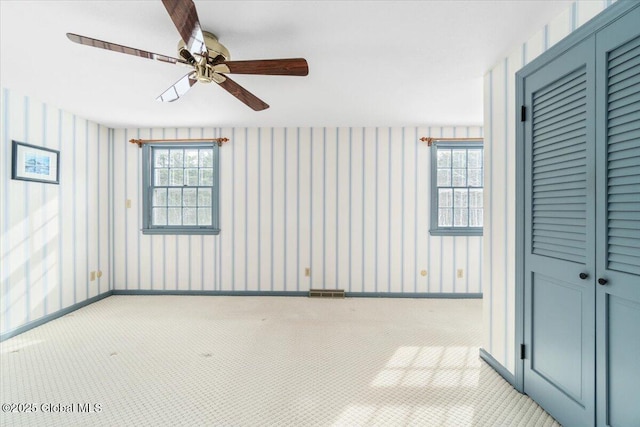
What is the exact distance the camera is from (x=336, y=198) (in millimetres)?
4129

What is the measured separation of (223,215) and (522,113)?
3.59 m

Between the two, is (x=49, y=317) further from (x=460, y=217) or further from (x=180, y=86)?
(x=460, y=217)

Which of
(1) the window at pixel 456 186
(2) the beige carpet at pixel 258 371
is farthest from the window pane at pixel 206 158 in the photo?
(1) the window at pixel 456 186

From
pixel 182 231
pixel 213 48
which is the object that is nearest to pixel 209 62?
pixel 213 48

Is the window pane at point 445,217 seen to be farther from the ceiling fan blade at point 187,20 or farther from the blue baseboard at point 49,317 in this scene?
the blue baseboard at point 49,317

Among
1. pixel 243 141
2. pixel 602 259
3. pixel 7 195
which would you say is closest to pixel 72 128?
pixel 7 195

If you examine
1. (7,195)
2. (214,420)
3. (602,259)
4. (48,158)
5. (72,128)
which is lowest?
(214,420)

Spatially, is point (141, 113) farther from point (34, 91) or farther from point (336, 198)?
point (336, 198)

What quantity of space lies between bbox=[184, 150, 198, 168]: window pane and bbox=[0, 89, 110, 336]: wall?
42.0 inches

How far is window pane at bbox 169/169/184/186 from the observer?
13.9ft

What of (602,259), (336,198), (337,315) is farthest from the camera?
(336,198)

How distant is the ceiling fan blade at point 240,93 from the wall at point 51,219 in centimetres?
240

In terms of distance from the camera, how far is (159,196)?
13.9ft

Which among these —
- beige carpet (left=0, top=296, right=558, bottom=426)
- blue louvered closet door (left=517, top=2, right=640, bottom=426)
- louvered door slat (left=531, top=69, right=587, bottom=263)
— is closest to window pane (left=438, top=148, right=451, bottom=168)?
beige carpet (left=0, top=296, right=558, bottom=426)
